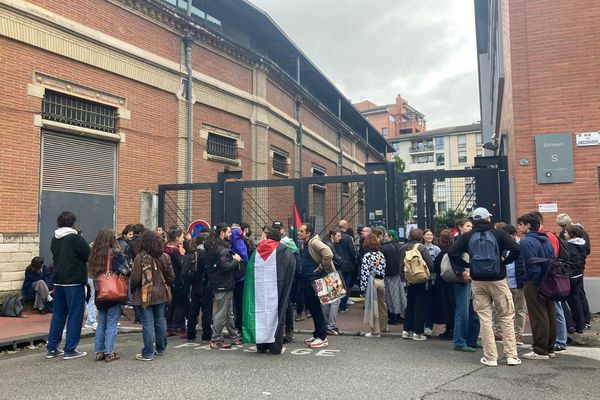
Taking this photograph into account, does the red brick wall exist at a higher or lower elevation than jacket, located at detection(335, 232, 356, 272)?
higher

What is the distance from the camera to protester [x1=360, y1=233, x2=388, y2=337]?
756 centimetres

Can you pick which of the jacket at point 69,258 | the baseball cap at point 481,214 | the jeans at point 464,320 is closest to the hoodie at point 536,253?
the baseball cap at point 481,214

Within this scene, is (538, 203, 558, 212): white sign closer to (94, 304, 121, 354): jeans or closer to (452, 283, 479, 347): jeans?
(452, 283, 479, 347): jeans

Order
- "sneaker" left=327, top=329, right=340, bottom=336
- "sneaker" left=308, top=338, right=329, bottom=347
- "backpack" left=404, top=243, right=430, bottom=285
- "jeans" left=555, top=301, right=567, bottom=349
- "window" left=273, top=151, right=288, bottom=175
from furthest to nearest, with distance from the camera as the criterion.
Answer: "window" left=273, top=151, right=288, bottom=175, "sneaker" left=327, top=329, right=340, bottom=336, "backpack" left=404, top=243, right=430, bottom=285, "sneaker" left=308, top=338, right=329, bottom=347, "jeans" left=555, top=301, right=567, bottom=349

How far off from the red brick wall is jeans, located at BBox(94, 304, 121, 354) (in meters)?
7.48

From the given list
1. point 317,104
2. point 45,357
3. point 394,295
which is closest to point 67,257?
point 45,357

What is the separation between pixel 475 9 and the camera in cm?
2061

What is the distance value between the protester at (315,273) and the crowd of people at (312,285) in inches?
0.6

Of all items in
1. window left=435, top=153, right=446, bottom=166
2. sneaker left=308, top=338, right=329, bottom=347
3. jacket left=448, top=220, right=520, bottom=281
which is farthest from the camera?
window left=435, top=153, right=446, bottom=166

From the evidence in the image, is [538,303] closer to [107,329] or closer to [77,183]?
[107,329]

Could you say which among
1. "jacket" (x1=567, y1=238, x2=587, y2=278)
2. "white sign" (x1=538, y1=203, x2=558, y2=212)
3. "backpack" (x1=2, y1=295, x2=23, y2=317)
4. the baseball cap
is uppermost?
"white sign" (x1=538, y1=203, x2=558, y2=212)

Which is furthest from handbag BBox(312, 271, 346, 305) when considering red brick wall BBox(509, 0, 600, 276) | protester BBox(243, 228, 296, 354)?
red brick wall BBox(509, 0, 600, 276)

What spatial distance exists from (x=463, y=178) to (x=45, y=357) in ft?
29.0

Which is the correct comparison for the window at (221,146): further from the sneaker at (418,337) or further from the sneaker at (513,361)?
the sneaker at (513,361)
